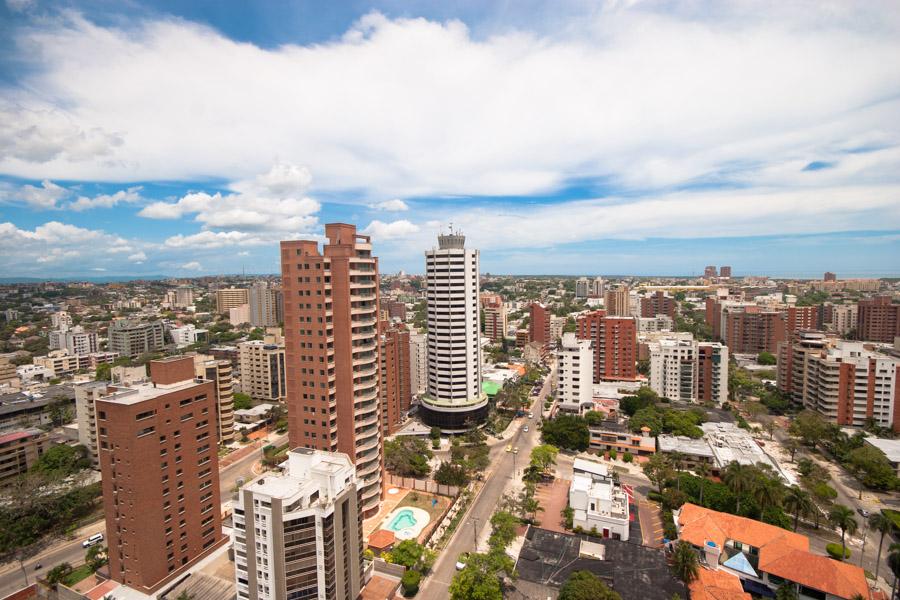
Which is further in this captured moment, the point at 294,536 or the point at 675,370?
the point at 675,370

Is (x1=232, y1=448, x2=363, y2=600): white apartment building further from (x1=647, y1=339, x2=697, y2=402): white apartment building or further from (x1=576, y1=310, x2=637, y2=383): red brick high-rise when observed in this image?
(x1=576, y1=310, x2=637, y2=383): red brick high-rise

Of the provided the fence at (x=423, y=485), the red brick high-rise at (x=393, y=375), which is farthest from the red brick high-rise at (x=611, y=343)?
the fence at (x=423, y=485)

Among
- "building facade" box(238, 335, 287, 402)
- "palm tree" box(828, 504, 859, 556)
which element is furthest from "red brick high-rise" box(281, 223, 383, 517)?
"building facade" box(238, 335, 287, 402)

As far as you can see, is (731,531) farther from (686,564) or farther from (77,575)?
(77,575)

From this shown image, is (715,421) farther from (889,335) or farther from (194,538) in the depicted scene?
(889,335)

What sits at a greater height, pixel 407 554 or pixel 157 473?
pixel 157 473

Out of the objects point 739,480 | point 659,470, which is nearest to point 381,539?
point 659,470

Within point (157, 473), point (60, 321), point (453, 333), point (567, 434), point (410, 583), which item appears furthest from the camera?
point (60, 321)
